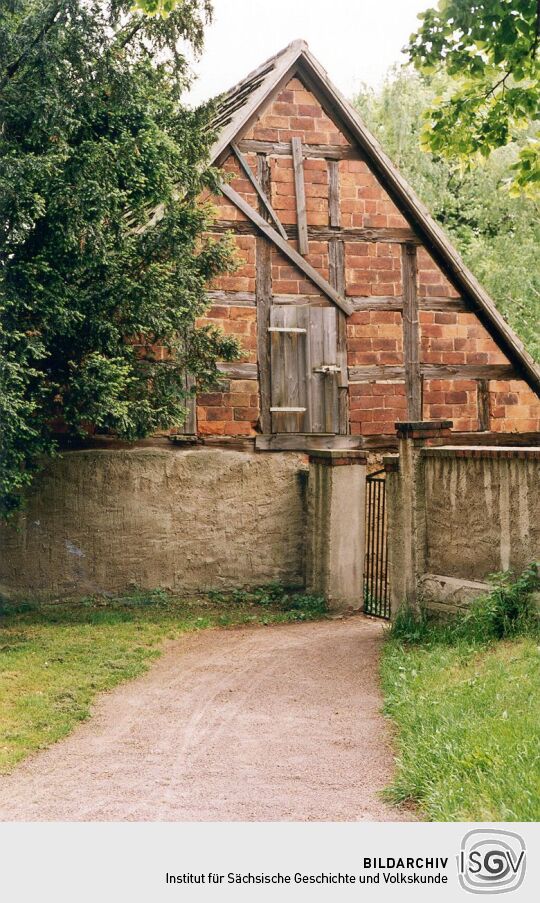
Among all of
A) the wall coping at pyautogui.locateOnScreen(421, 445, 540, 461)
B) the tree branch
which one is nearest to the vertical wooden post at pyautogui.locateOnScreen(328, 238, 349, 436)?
the wall coping at pyautogui.locateOnScreen(421, 445, 540, 461)

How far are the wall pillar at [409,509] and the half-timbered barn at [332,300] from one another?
2.67 metres

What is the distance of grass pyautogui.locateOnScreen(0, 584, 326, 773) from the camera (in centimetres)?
662

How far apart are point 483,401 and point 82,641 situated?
6.13 m

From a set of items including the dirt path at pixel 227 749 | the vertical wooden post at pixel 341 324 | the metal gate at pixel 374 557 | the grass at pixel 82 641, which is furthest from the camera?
the vertical wooden post at pixel 341 324

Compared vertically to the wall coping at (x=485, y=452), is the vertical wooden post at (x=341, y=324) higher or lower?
higher

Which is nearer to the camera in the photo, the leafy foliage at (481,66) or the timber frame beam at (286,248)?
the leafy foliage at (481,66)

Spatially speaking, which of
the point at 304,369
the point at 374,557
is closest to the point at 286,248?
the point at 304,369

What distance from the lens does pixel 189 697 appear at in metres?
7.28

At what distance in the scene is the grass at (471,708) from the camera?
14.5 ft

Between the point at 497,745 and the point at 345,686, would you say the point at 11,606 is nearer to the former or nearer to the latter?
the point at 345,686

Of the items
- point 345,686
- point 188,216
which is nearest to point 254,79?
point 188,216

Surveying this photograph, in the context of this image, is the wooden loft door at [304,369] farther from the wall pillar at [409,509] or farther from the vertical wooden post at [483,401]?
the wall pillar at [409,509]

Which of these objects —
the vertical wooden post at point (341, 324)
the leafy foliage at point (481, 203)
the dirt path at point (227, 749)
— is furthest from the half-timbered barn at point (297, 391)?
the leafy foliage at point (481, 203)

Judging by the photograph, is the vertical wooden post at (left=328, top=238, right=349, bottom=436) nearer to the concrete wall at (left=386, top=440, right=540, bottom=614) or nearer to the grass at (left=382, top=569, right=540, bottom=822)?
the concrete wall at (left=386, top=440, right=540, bottom=614)
